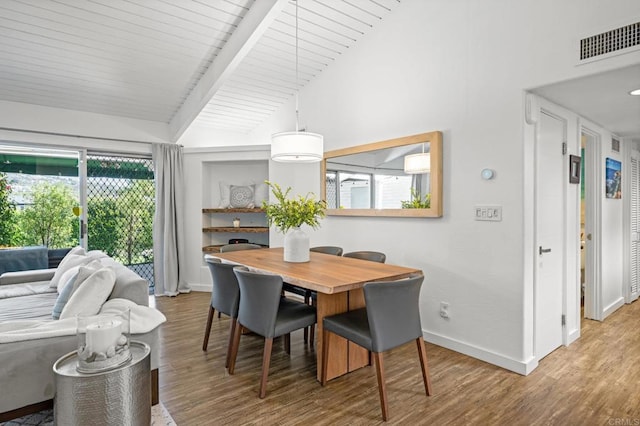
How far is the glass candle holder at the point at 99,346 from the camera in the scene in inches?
66.9

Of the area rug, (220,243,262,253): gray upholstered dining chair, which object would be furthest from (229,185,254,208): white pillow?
the area rug

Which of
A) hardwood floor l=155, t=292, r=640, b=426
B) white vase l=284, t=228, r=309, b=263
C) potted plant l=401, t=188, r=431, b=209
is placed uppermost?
potted plant l=401, t=188, r=431, b=209

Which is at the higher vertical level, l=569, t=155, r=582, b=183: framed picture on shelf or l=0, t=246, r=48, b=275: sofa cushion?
l=569, t=155, r=582, b=183: framed picture on shelf

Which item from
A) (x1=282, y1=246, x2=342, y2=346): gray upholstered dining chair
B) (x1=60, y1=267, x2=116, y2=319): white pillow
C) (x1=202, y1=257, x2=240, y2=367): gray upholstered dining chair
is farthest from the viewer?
(x1=282, y1=246, x2=342, y2=346): gray upholstered dining chair

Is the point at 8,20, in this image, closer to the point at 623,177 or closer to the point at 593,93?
the point at 593,93

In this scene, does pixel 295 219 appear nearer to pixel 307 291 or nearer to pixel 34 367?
pixel 307 291

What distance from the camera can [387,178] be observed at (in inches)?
145

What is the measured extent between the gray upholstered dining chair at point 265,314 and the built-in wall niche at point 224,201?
303 cm

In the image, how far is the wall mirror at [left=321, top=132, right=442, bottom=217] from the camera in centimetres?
320

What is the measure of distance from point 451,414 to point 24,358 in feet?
7.79

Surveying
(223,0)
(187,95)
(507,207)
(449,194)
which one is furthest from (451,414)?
(187,95)

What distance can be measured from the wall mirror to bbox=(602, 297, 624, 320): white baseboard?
7.94ft

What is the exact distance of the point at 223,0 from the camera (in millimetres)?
3174

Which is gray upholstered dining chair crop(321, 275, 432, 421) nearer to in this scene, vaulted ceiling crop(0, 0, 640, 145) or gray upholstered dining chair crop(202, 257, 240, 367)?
gray upholstered dining chair crop(202, 257, 240, 367)
